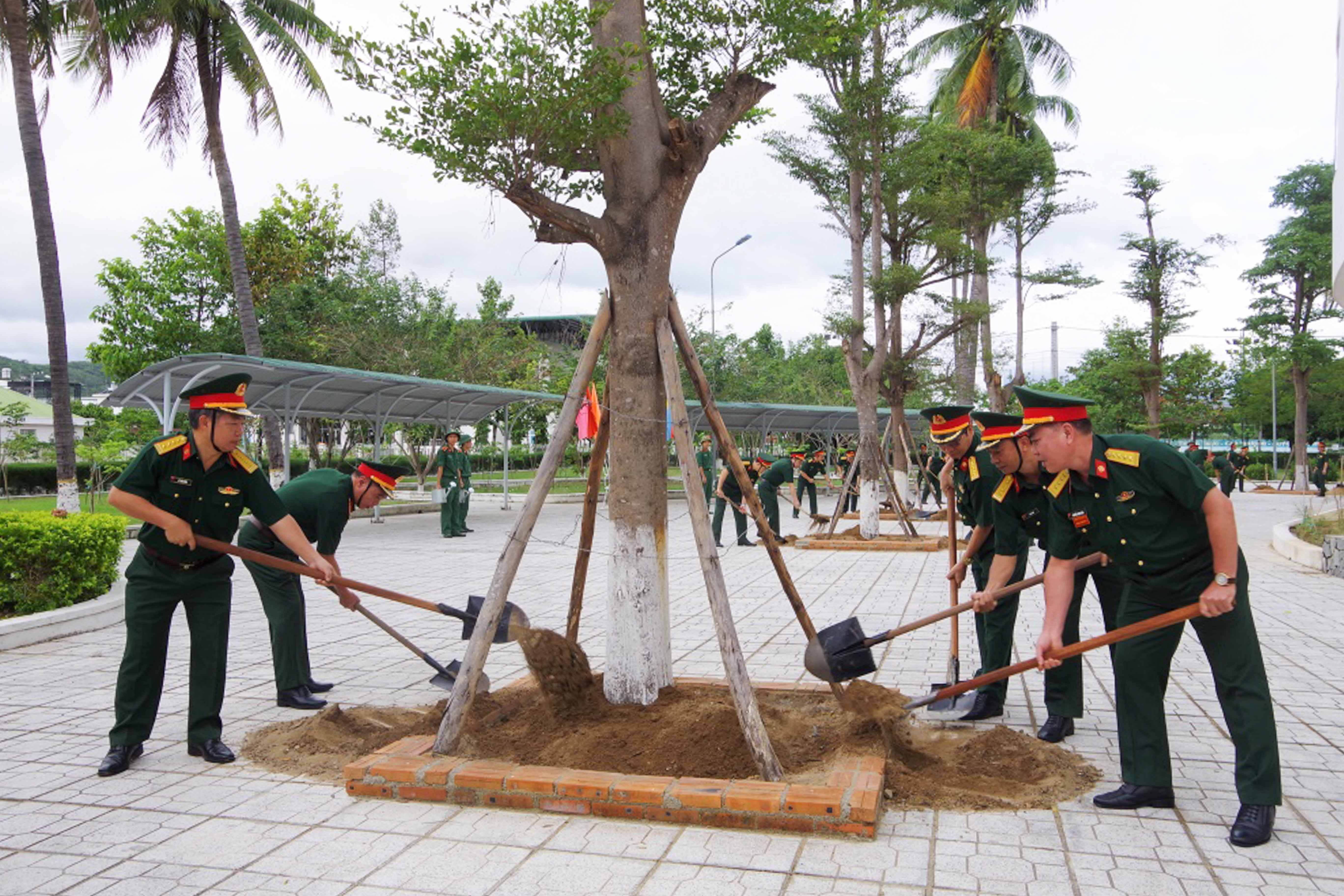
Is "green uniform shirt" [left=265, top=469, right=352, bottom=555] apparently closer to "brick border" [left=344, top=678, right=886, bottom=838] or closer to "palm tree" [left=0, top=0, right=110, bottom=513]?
"brick border" [left=344, top=678, right=886, bottom=838]

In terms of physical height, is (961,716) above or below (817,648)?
below

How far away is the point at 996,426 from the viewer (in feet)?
15.2

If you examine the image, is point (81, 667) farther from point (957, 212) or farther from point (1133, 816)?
point (957, 212)

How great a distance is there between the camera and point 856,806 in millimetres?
3443

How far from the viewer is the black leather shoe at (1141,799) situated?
12.2ft

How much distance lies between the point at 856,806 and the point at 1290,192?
117ft

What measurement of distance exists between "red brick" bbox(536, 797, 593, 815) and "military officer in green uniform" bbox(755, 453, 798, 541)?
10495mm

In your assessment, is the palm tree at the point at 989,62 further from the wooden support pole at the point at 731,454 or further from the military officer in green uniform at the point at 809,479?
the wooden support pole at the point at 731,454

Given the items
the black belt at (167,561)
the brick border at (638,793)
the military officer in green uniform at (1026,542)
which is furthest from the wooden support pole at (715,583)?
the black belt at (167,561)

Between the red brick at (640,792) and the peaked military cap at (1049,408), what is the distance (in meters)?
1.99

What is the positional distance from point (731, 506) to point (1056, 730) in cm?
1003

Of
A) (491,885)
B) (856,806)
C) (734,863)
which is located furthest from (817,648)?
(491,885)

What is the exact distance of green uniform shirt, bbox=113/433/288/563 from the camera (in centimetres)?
441

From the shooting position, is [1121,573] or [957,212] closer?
[1121,573]
